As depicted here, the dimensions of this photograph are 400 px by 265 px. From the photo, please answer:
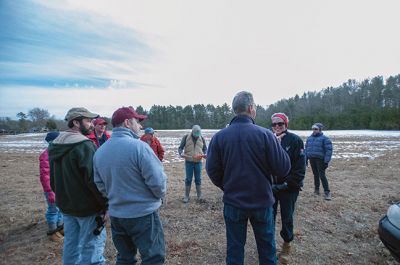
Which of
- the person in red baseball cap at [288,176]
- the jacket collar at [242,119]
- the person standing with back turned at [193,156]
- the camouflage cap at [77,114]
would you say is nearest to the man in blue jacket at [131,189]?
the camouflage cap at [77,114]

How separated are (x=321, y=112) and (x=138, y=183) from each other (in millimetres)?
84327

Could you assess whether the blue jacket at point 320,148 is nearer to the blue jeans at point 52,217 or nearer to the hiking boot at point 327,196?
the hiking boot at point 327,196

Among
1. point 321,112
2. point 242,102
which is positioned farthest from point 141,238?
point 321,112

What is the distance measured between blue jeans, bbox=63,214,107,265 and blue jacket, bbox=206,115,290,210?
1.68m

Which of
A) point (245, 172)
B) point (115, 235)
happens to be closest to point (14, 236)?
point (115, 235)

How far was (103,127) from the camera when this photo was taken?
5.51 m

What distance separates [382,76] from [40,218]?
309 ft

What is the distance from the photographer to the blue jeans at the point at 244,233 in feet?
9.07

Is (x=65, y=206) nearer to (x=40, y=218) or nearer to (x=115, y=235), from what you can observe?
(x=115, y=235)

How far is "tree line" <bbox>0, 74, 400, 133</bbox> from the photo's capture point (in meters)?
55.6

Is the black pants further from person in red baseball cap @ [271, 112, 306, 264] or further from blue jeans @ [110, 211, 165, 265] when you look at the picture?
blue jeans @ [110, 211, 165, 265]

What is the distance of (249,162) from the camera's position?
2637 millimetres

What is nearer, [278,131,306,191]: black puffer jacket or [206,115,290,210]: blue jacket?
[206,115,290,210]: blue jacket

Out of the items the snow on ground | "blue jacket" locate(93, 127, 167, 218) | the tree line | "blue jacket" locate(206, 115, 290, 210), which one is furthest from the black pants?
the tree line
